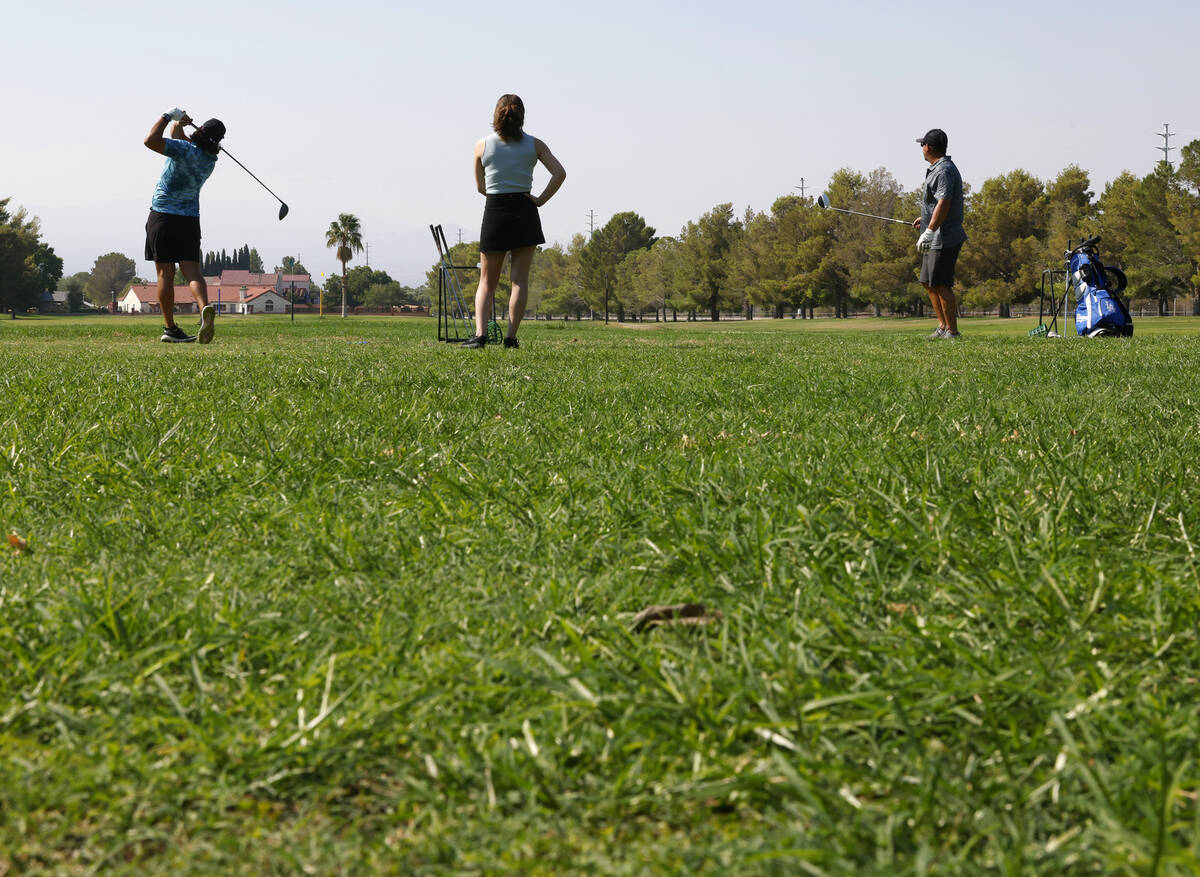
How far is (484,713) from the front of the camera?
61.7 inches

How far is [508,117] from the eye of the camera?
9266 millimetres

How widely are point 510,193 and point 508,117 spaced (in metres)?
0.69

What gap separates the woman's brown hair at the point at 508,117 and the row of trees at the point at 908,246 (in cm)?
5982

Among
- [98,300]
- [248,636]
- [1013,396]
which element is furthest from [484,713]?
[98,300]

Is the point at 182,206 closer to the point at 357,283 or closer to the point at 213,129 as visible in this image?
the point at 213,129

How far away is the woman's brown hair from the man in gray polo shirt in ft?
18.7

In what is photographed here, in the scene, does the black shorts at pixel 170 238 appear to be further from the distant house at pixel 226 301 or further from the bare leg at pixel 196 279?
the distant house at pixel 226 301

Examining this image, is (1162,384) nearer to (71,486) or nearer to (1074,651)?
(1074,651)

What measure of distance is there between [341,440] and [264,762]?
2.41 m

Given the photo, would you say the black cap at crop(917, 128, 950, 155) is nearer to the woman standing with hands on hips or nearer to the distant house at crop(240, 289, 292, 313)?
the woman standing with hands on hips

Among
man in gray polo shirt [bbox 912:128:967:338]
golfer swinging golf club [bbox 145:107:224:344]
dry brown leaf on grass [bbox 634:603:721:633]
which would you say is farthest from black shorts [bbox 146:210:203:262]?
dry brown leaf on grass [bbox 634:603:721:633]

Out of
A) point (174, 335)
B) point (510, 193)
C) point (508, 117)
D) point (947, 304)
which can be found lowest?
point (174, 335)

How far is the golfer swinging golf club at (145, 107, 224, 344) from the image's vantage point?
10.4 metres

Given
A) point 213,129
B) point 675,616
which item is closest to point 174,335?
point 213,129
